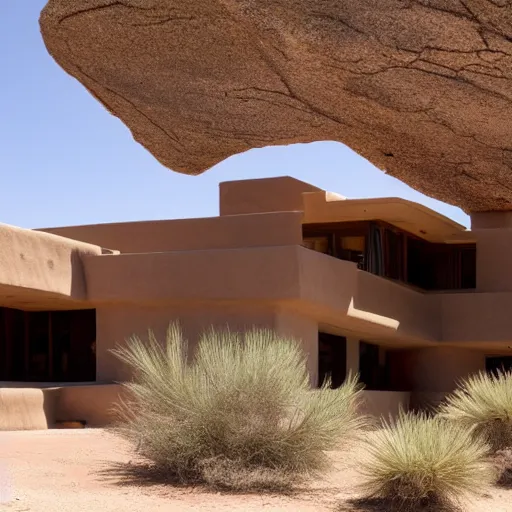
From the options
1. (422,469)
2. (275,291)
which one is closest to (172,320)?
(275,291)

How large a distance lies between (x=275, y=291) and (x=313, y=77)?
539 inches

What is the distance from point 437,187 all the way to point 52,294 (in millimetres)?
13731

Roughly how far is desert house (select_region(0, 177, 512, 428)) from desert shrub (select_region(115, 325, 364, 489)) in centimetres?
535

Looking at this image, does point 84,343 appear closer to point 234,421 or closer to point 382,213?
point 382,213

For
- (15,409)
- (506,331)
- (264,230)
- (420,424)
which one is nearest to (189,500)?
(420,424)

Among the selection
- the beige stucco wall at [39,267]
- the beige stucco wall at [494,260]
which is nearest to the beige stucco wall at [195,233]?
A: the beige stucco wall at [39,267]

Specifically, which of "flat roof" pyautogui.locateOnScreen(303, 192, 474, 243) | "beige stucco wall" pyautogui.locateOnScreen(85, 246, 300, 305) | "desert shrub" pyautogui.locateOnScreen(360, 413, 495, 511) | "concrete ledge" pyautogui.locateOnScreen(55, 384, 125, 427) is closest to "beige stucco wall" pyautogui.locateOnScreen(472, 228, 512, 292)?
"flat roof" pyautogui.locateOnScreen(303, 192, 474, 243)

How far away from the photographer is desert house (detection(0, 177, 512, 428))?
1798 centimetres

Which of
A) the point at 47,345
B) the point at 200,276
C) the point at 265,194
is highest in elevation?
the point at 265,194

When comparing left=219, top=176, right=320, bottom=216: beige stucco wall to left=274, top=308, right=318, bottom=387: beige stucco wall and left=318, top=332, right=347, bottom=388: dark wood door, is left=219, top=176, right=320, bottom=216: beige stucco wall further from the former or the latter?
left=274, top=308, right=318, bottom=387: beige stucco wall

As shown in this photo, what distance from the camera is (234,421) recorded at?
10773mm

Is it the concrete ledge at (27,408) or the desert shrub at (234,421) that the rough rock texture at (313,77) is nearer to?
the desert shrub at (234,421)

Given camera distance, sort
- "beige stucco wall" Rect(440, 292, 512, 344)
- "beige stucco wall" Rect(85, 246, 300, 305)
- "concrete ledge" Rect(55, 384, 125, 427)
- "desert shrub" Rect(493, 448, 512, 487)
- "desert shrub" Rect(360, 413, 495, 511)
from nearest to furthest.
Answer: "desert shrub" Rect(360, 413, 495, 511) < "desert shrub" Rect(493, 448, 512, 487) < "concrete ledge" Rect(55, 384, 125, 427) < "beige stucco wall" Rect(85, 246, 300, 305) < "beige stucco wall" Rect(440, 292, 512, 344)

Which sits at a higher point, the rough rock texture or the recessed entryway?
the rough rock texture
